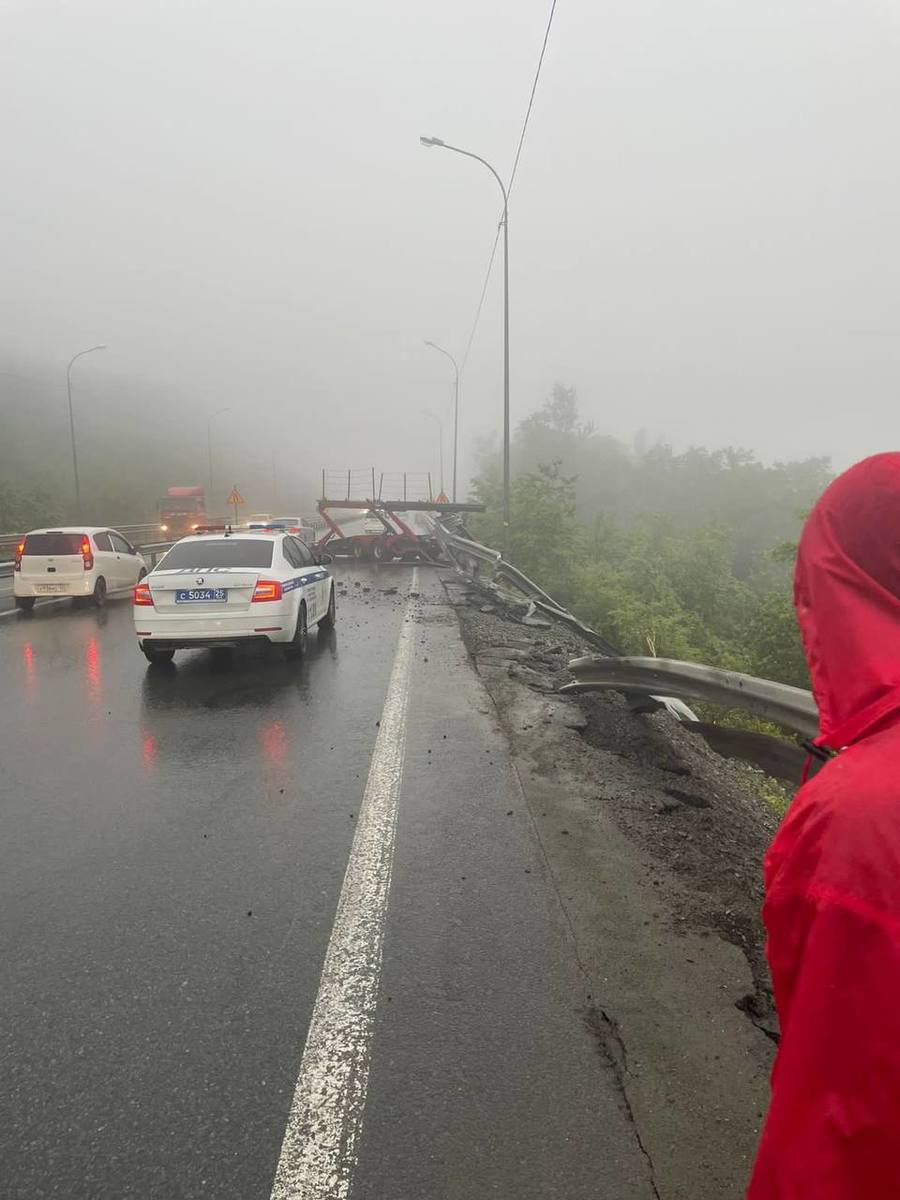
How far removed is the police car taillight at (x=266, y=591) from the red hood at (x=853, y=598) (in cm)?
868

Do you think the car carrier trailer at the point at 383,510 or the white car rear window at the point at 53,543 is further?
the car carrier trailer at the point at 383,510

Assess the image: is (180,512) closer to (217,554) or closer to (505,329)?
(505,329)

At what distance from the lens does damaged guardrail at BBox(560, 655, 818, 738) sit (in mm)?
4293

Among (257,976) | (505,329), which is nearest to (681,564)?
(505,329)

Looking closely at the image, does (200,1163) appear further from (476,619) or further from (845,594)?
(476,619)

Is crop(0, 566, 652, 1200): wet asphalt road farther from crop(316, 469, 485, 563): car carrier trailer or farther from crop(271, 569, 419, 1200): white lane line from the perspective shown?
crop(316, 469, 485, 563): car carrier trailer

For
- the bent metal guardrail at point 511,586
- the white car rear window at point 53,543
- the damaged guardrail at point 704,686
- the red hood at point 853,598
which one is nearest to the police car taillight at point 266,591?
the damaged guardrail at point 704,686

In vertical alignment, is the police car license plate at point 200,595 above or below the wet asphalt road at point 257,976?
above

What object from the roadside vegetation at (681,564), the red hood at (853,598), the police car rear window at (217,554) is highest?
the red hood at (853,598)

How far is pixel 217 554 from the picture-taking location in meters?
10.0

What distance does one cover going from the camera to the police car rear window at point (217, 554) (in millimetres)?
9797

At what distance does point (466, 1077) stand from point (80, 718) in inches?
235

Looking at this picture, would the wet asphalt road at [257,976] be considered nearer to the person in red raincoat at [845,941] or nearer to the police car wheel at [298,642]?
the person in red raincoat at [845,941]

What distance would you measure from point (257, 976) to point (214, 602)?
6676 millimetres
